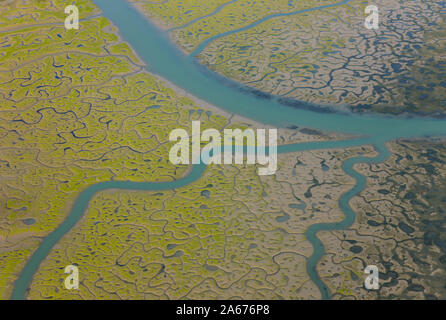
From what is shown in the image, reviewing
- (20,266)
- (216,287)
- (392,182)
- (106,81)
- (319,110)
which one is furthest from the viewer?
(106,81)

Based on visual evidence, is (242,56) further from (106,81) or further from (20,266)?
(20,266)

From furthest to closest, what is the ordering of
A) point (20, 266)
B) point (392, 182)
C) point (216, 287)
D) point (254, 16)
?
1. point (254, 16)
2. point (392, 182)
3. point (20, 266)
4. point (216, 287)

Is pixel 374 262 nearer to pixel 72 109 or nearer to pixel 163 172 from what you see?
pixel 163 172

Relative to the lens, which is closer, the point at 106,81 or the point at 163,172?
the point at 163,172

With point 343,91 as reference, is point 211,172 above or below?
below

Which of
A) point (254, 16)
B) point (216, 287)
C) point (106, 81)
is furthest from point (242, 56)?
point (216, 287)

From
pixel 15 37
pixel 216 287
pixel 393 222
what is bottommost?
pixel 216 287
